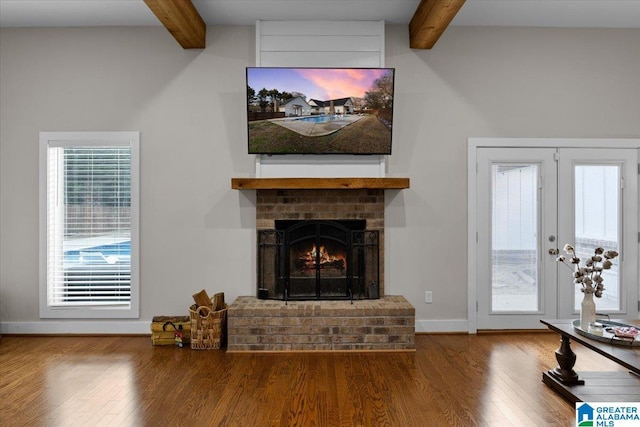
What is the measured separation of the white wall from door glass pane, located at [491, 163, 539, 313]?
1.09 feet

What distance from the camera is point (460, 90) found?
4.39 m

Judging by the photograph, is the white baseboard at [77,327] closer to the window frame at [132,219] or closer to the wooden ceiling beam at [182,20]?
the window frame at [132,219]

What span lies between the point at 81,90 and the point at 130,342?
2.51 metres

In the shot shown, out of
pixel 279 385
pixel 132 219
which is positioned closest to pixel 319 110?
pixel 132 219

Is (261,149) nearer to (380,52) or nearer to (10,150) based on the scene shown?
(380,52)

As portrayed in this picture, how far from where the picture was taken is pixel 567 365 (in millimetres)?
2988

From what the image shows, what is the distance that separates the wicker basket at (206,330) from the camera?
3.88 metres

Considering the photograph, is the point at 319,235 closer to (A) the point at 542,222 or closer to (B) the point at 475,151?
(B) the point at 475,151

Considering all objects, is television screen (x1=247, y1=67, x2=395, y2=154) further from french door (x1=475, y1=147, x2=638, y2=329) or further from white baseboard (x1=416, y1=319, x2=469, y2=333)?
white baseboard (x1=416, y1=319, x2=469, y2=333)

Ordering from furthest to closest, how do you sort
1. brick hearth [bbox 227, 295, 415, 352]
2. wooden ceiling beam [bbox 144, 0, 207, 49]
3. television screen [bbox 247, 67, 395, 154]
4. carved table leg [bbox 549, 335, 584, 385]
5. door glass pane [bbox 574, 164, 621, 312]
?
door glass pane [bbox 574, 164, 621, 312] < television screen [bbox 247, 67, 395, 154] < brick hearth [bbox 227, 295, 415, 352] < wooden ceiling beam [bbox 144, 0, 207, 49] < carved table leg [bbox 549, 335, 584, 385]

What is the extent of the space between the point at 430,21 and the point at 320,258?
93.4 inches

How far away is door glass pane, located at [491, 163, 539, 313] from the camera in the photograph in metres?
4.39

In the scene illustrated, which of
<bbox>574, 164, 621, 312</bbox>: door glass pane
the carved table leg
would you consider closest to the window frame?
the carved table leg

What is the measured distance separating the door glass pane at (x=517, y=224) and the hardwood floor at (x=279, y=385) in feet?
1.57
